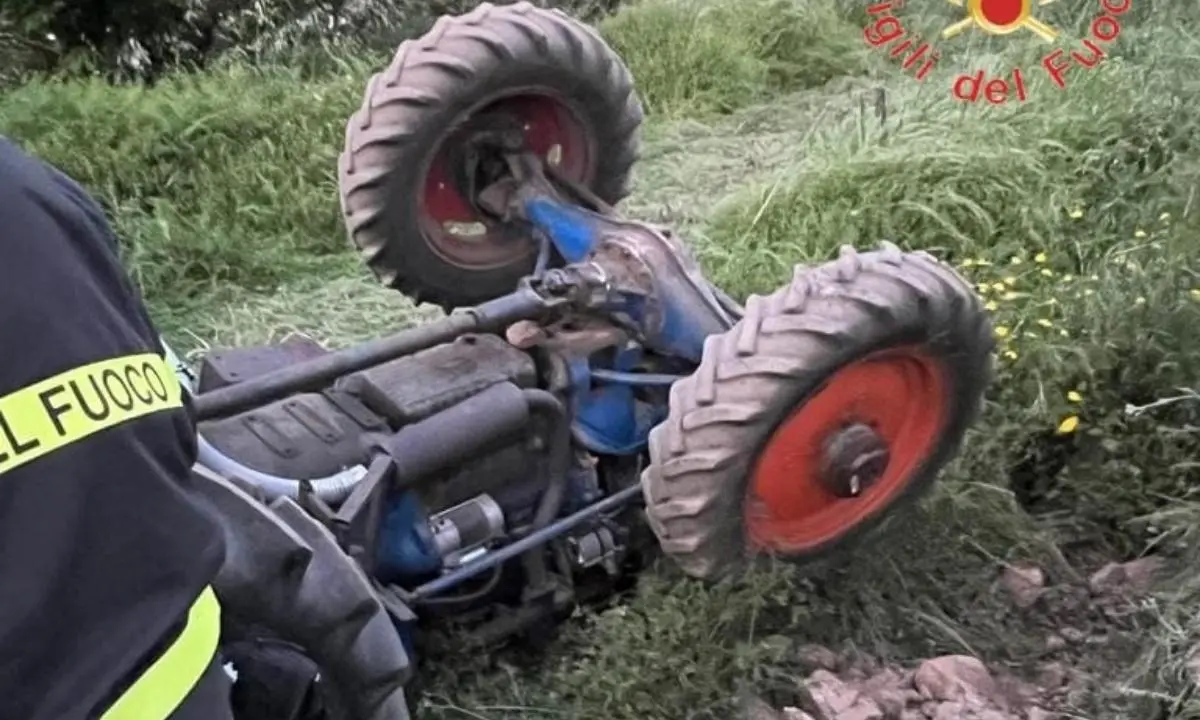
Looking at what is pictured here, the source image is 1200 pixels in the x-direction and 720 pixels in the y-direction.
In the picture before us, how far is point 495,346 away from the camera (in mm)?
3078

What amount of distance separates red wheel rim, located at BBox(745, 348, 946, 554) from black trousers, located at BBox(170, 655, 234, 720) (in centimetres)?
145

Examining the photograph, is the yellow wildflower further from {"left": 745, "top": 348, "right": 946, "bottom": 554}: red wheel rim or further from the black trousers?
the black trousers

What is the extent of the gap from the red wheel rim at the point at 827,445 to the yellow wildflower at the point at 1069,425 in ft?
1.88

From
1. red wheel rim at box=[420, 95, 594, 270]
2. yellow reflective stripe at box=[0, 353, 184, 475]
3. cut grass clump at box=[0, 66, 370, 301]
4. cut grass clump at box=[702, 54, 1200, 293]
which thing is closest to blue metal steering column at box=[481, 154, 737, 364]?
red wheel rim at box=[420, 95, 594, 270]

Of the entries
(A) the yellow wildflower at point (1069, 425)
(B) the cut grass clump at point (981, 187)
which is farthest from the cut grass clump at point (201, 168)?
(A) the yellow wildflower at point (1069, 425)

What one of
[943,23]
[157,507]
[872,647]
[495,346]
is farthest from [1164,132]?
[157,507]

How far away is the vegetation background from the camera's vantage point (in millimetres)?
3168

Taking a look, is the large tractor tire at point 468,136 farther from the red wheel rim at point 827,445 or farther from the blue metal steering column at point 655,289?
the red wheel rim at point 827,445

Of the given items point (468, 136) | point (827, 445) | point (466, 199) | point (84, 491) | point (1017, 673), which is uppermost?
point (84, 491)

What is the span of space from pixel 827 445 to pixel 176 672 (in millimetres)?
1730

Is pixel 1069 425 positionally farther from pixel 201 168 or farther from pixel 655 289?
pixel 201 168

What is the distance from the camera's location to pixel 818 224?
4.85 meters

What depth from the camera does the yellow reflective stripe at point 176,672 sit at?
1.35m

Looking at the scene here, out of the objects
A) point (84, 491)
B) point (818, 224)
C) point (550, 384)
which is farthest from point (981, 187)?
point (84, 491)
